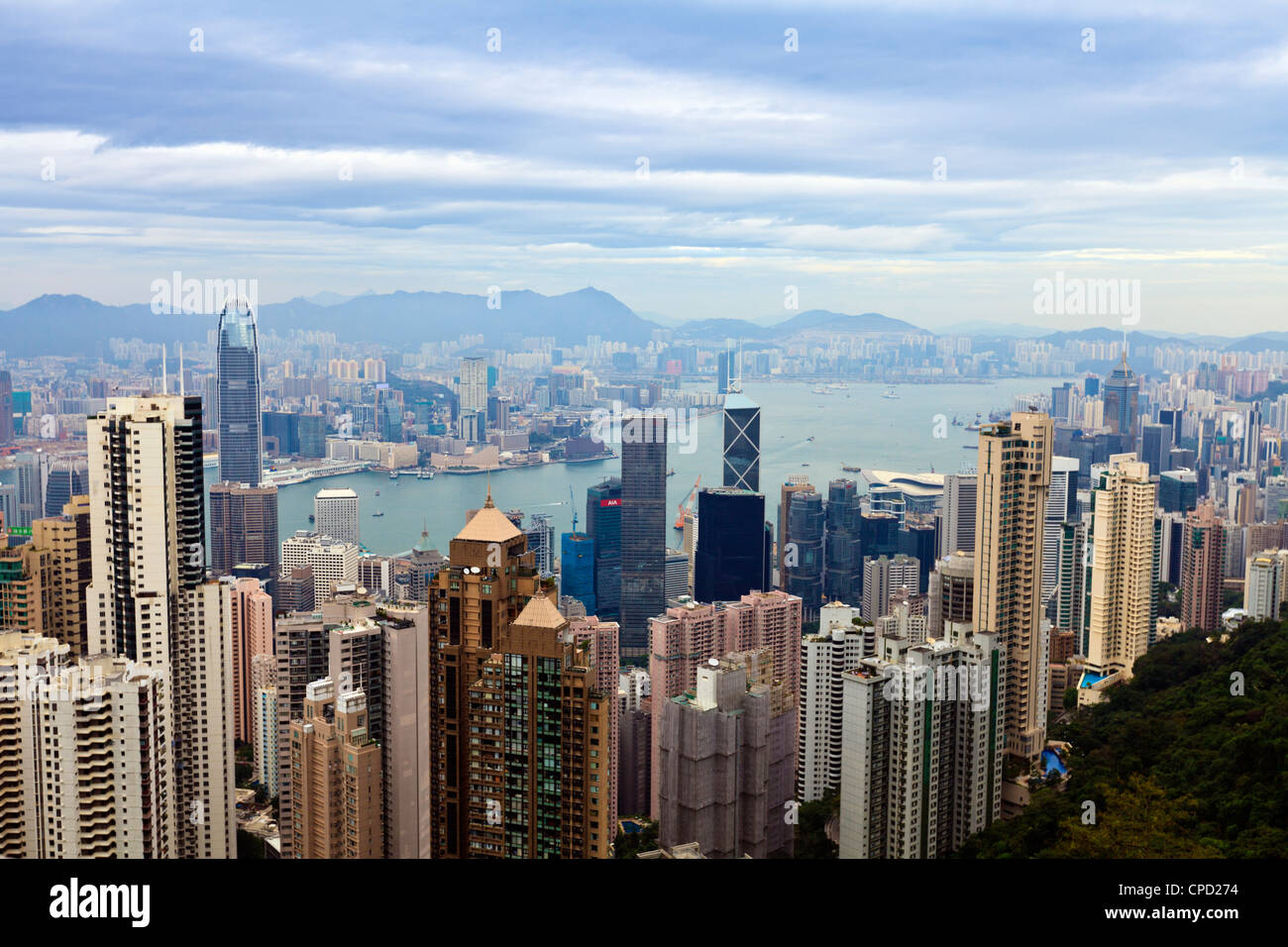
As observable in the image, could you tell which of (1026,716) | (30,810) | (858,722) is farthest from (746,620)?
(30,810)

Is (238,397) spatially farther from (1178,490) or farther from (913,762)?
(1178,490)

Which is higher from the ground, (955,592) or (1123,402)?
(1123,402)

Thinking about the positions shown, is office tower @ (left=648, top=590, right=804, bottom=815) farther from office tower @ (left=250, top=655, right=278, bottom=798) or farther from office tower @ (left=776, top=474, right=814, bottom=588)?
office tower @ (left=776, top=474, right=814, bottom=588)

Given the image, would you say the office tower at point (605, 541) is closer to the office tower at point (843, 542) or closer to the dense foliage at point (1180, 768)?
the office tower at point (843, 542)

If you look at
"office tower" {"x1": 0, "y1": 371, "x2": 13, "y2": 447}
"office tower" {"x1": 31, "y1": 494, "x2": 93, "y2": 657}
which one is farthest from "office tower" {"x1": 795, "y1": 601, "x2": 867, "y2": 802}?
"office tower" {"x1": 0, "y1": 371, "x2": 13, "y2": 447}

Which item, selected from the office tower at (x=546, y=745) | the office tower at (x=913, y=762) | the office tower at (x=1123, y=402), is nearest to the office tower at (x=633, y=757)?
the office tower at (x=913, y=762)

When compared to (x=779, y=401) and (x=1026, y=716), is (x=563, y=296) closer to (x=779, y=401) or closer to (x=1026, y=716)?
(x=779, y=401)

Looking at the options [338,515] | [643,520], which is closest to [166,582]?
[338,515]
